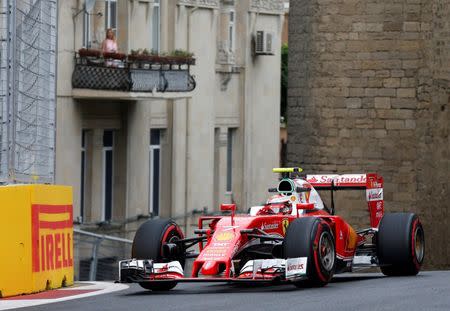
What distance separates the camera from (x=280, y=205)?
55.8ft

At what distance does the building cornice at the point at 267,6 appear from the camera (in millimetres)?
40406

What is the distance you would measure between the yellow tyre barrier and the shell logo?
5.33 ft

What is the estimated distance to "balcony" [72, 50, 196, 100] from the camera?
31.1m

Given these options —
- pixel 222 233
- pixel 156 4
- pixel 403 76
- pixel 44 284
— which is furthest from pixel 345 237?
pixel 156 4

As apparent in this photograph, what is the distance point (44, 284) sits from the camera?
1670cm

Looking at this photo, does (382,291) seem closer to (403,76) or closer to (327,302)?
(327,302)

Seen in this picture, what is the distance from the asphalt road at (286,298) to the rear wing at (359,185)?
152cm

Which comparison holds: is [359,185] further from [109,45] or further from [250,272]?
[109,45]

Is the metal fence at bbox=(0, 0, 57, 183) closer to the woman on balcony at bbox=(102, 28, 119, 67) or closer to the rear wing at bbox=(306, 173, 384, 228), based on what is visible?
the rear wing at bbox=(306, 173, 384, 228)

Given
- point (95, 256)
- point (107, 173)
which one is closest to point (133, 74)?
point (107, 173)

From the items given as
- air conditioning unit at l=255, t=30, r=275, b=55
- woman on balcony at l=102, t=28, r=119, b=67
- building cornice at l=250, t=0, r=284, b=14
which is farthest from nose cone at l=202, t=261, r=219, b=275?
building cornice at l=250, t=0, r=284, b=14

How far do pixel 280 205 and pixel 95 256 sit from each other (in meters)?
5.51

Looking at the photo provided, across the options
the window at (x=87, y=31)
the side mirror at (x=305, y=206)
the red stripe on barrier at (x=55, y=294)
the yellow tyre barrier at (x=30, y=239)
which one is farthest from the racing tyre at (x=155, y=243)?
the window at (x=87, y=31)

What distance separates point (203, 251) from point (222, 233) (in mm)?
276
